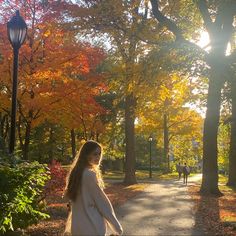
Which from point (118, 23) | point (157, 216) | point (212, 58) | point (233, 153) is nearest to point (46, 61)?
point (118, 23)

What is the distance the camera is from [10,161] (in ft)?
29.3

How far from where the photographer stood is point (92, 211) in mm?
5066

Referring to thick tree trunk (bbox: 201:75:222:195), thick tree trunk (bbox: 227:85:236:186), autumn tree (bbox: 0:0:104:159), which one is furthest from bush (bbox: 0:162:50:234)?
thick tree trunk (bbox: 227:85:236:186)

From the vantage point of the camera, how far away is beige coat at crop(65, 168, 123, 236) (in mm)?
5012

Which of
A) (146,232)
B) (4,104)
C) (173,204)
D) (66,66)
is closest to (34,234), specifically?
(146,232)

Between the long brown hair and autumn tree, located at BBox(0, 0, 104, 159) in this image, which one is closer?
the long brown hair

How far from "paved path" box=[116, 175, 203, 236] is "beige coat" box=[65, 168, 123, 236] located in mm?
5354

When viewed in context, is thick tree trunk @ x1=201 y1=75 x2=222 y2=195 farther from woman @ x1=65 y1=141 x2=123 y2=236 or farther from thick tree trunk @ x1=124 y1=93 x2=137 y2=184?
woman @ x1=65 y1=141 x2=123 y2=236

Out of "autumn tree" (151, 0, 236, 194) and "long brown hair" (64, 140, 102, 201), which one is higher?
"autumn tree" (151, 0, 236, 194)

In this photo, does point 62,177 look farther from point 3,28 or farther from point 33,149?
point 33,149

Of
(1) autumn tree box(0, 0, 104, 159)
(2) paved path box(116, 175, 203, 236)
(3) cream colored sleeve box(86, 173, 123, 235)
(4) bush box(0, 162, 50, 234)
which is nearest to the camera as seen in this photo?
(3) cream colored sleeve box(86, 173, 123, 235)

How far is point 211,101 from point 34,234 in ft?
38.9

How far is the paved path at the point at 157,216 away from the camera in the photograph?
10.7 meters

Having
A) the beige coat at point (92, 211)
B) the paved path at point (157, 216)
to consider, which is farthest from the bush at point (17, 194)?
the paved path at point (157, 216)
